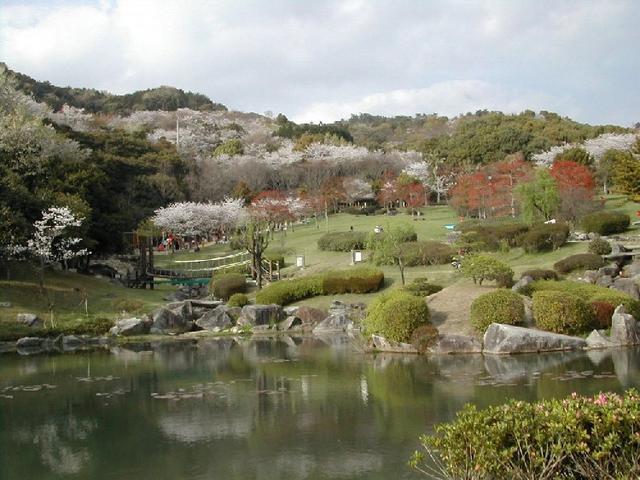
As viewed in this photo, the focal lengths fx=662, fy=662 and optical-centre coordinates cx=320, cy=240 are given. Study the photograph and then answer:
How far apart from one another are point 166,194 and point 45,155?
2245 cm

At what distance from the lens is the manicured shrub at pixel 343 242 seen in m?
41.7

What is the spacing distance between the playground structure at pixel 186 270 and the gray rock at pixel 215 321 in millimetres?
7982

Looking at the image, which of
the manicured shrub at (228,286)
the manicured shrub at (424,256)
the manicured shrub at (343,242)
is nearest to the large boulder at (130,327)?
the manicured shrub at (228,286)

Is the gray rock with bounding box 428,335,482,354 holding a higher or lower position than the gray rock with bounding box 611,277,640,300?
lower

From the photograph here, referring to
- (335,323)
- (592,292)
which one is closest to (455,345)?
(592,292)

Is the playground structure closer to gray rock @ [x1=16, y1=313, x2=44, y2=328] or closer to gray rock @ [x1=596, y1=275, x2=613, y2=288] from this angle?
gray rock @ [x1=16, y1=313, x2=44, y2=328]

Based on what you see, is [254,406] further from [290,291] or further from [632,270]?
[632,270]

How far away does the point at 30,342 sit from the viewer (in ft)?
82.6

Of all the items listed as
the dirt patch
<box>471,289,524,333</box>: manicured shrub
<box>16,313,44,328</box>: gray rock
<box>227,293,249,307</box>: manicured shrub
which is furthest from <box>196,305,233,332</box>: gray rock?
<box>471,289,524,333</box>: manicured shrub

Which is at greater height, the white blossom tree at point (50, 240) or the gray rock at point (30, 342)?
the white blossom tree at point (50, 240)

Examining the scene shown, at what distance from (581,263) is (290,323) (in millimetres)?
12463

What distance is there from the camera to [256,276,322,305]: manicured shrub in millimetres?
30359

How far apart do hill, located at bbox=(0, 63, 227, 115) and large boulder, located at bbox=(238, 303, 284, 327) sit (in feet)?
235

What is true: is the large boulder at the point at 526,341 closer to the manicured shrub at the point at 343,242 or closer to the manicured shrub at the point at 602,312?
the manicured shrub at the point at 602,312
